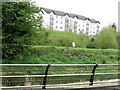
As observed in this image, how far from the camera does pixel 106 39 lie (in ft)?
91.1

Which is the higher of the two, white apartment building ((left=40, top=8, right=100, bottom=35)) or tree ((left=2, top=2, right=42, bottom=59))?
white apartment building ((left=40, top=8, right=100, bottom=35))

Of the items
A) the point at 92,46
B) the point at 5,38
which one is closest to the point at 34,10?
the point at 5,38

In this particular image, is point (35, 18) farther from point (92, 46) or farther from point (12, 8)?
point (92, 46)

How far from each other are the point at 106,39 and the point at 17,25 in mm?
14302

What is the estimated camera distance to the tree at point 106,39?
27281 mm

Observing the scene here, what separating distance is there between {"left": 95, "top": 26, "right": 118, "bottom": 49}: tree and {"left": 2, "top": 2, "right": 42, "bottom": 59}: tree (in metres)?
12.6

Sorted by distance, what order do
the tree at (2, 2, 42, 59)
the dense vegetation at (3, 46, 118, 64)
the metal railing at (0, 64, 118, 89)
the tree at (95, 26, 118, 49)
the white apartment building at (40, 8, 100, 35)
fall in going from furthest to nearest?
the white apartment building at (40, 8, 100, 35)
the tree at (95, 26, 118, 49)
the dense vegetation at (3, 46, 118, 64)
the tree at (2, 2, 42, 59)
the metal railing at (0, 64, 118, 89)

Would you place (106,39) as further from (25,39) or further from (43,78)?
(43,78)

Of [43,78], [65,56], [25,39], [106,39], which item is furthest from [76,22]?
[43,78]

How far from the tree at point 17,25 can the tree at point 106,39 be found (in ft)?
41.2

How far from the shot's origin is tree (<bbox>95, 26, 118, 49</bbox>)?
27.3 meters

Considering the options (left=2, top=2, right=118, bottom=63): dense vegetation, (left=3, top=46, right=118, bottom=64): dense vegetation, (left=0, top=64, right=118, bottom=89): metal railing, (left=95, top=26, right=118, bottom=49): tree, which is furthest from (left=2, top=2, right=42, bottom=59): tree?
(left=95, top=26, right=118, bottom=49): tree

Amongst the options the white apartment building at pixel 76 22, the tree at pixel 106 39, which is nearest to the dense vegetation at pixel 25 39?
the tree at pixel 106 39

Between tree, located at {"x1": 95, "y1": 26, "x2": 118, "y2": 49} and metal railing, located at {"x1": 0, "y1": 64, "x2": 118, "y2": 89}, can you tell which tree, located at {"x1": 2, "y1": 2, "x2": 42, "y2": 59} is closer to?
metal railing, located at {"x1": 0, "y1": 64, "x2": 118, "y2": 89}
